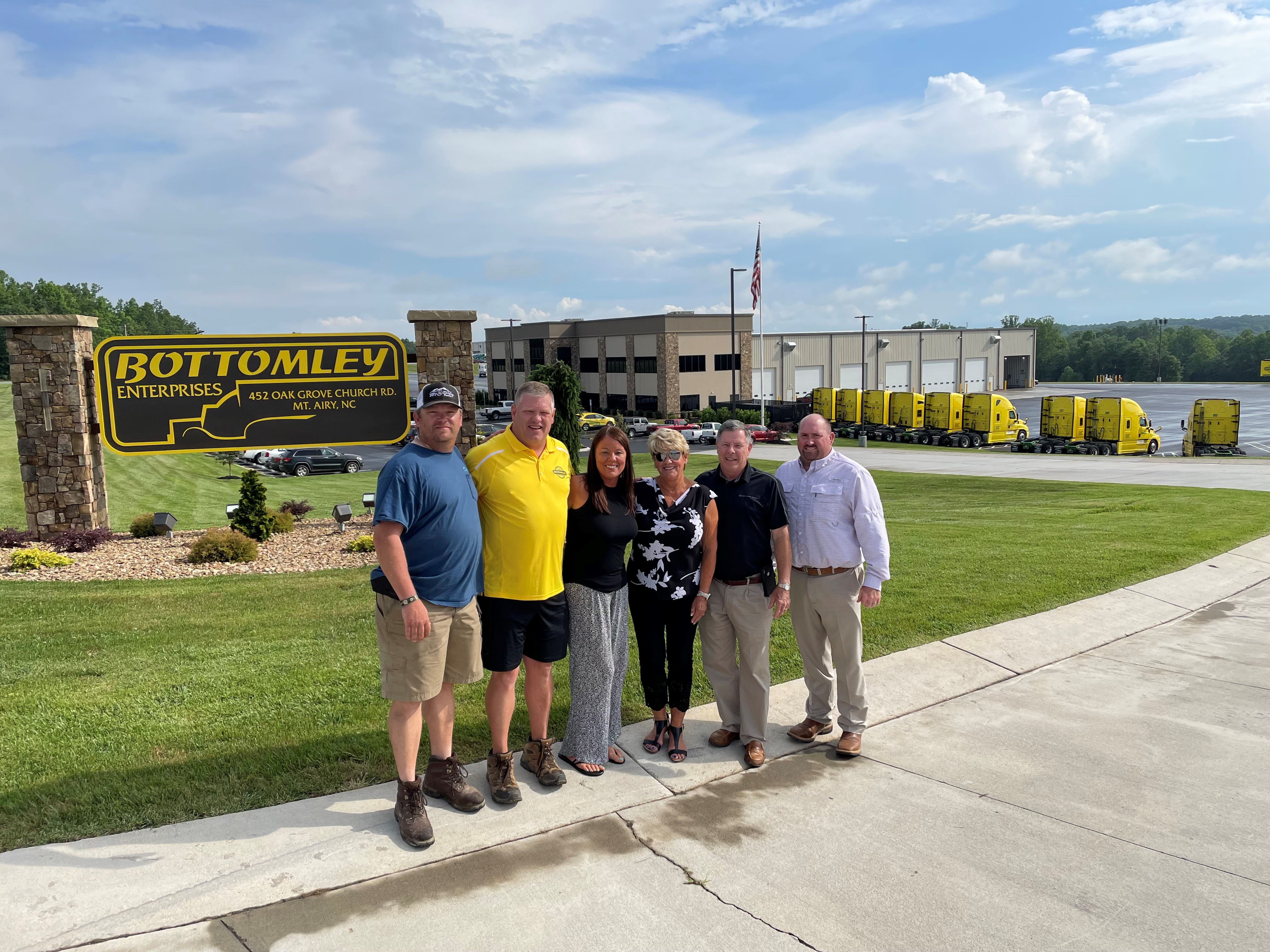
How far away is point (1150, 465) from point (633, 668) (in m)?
28.4

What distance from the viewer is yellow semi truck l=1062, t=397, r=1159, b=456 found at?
1469 inches

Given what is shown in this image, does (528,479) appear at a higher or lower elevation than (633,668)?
higher

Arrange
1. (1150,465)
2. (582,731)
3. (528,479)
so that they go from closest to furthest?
(528,479) → (582,731) → (1150,465)

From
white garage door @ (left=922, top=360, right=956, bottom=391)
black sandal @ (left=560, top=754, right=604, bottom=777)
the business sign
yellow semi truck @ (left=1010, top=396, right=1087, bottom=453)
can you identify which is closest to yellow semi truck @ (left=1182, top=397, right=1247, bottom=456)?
yellow semi truck @ (left=1010, top=396, right=1087, bottom=453)

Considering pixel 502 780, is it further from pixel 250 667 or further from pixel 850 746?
pixel 250 667

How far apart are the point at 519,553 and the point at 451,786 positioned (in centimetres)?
123

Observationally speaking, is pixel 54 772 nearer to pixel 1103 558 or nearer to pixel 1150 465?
pixel 1103 558

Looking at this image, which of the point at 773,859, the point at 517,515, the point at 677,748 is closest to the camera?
the point at 773,859

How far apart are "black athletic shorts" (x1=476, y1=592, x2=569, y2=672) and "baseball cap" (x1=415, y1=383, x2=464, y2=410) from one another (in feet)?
3.30

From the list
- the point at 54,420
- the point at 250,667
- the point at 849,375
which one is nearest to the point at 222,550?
the point at 54,420

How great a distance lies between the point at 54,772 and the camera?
4.49 m

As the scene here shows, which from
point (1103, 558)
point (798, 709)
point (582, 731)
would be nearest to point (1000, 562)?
point (1103, 558)

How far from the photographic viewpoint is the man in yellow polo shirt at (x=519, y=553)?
4223mm

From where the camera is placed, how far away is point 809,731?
5.18 m
